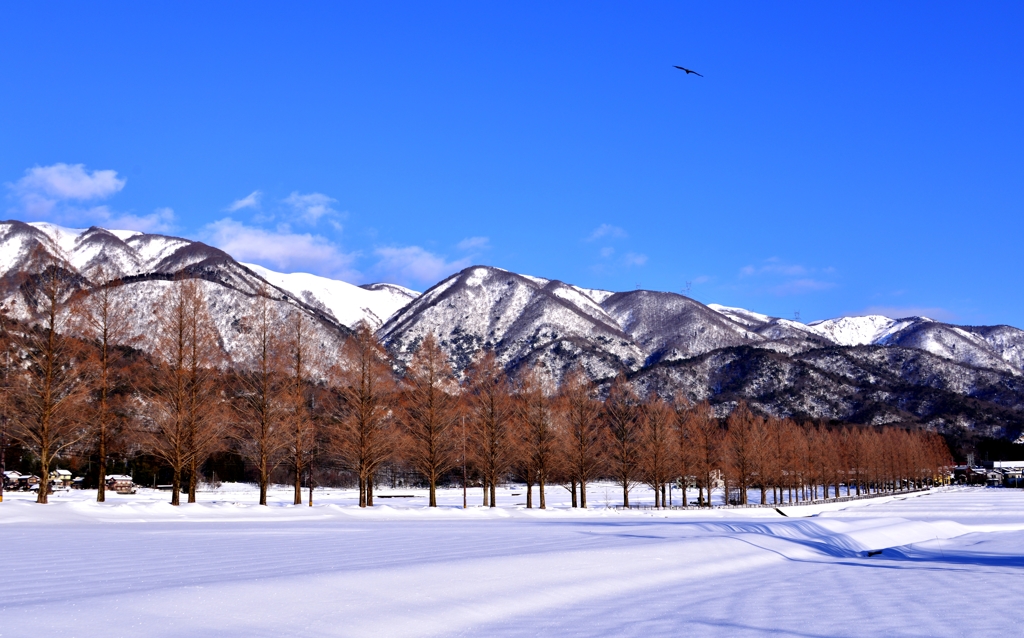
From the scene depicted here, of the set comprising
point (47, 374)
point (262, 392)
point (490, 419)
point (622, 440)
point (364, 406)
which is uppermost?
point (47, 374)

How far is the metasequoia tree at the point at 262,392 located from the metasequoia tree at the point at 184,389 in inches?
93.9

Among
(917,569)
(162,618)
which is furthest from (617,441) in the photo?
(162,618)

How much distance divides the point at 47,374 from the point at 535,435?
98.3ft

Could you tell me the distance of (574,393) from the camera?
6078 cm

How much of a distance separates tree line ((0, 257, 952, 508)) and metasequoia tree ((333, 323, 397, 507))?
9 cm

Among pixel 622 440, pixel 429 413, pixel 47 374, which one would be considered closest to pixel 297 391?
pixel 429 413

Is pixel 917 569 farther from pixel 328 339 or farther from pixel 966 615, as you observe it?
pixel 328 339

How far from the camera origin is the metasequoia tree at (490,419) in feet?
165

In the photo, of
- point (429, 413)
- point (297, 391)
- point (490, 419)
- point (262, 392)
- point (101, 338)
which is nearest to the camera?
point (101, 338)

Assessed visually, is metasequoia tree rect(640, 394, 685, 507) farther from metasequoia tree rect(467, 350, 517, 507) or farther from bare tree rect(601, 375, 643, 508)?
metasequoia tree rect(467, 350, 517, 507)

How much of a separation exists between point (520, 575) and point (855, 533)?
19038 mm

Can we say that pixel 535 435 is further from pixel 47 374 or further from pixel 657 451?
pixel 47 374

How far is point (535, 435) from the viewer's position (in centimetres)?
5447

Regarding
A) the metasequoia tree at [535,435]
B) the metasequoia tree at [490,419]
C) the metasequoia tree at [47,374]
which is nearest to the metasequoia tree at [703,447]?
the metasequoia tree at [535,435]
